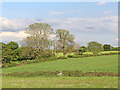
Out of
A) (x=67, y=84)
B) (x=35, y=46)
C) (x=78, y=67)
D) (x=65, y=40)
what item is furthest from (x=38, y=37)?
(x=67, y=84)

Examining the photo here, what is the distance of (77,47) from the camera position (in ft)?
139

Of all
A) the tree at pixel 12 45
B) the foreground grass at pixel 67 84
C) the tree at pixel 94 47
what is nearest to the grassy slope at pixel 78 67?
the foreground grass at pixel 67 84

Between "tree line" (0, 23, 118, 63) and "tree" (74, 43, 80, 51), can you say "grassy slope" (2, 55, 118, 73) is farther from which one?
"tree" (74, 43, 80, 51)

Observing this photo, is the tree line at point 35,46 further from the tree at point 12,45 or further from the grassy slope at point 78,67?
the grassy slope at point 78,67

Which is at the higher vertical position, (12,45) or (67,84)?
(12,45)

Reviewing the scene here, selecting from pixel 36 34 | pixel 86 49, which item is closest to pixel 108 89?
pixel 36 34

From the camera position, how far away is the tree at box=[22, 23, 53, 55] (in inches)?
1401

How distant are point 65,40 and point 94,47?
28.8 ft

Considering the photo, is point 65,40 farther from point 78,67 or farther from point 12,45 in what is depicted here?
point 78,67

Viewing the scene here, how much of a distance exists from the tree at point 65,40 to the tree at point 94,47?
576 centimetres

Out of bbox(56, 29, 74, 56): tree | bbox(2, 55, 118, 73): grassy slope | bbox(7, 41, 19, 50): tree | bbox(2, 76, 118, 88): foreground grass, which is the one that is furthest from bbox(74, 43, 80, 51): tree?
bbox(2, 76, 118, 88): foreground grass

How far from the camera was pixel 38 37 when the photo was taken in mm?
35719

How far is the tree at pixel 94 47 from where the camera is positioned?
143ft

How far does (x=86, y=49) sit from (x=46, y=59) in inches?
582
